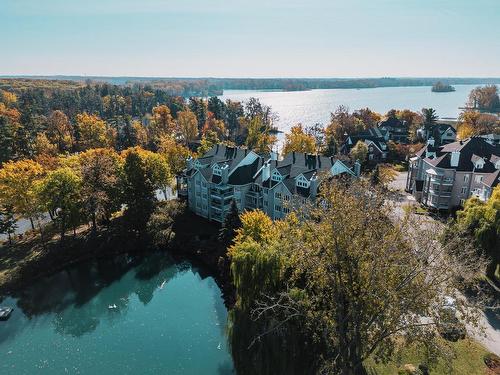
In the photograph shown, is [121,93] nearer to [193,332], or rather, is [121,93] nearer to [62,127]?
[62,127]

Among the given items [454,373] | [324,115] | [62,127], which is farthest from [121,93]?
[454,373]


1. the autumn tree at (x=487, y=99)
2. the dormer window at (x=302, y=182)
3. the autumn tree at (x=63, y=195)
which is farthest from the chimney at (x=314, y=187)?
the autumn tree at (x=487, y=99)

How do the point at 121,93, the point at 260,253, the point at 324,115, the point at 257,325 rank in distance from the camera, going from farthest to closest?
the point at 324,115
the point at 121,93
the point at 260,253
the point at 257,325

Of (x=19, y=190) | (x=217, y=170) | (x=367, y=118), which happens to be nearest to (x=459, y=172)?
(x=217, y=170)

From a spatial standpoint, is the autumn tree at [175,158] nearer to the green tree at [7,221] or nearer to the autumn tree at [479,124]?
the green tree at [7,221]

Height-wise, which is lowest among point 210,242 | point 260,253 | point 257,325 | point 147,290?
point 147,290

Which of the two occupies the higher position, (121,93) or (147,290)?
(121,93)

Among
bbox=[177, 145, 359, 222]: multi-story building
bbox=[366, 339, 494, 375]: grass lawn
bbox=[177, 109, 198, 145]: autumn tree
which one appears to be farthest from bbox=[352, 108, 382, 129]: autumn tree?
bbox=[366, 339, 494, 375]: grass lawn
